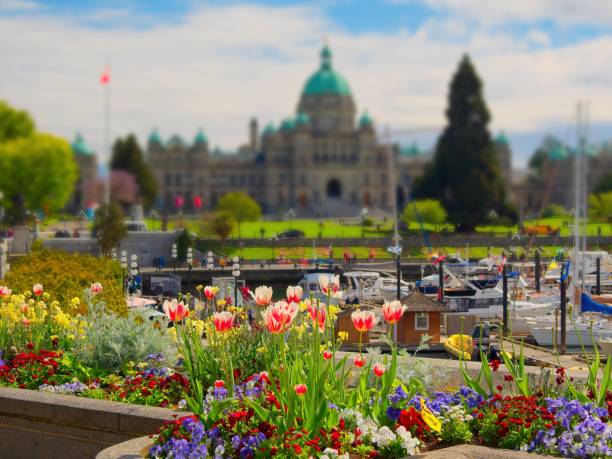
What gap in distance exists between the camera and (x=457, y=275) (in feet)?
116

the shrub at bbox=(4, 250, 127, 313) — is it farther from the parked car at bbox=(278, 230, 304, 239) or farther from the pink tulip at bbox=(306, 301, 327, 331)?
the parked car at bbox=(278, 230, 304, 239)

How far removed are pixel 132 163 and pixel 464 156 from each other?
1661 inches

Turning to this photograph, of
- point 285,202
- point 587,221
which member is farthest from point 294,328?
point 285,202

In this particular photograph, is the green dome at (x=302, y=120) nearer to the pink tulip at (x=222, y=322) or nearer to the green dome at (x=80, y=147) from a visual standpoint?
the green dome at (x=80, y=147)

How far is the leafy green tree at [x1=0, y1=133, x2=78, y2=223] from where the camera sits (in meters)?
64.8

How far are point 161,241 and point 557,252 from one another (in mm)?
15485

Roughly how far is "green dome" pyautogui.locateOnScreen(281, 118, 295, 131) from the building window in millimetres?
114556

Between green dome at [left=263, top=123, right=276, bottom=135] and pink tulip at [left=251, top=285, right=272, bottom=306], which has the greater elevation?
green dome at [left=263, top=123, right=276, bottom=135]

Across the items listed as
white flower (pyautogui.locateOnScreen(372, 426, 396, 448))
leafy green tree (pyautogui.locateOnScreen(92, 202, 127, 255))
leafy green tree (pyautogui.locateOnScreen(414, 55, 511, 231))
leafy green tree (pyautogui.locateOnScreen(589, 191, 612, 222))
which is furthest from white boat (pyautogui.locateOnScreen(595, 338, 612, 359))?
leafy green tree (pyautogui.locateOnScreen(414, 55, 511, 231))

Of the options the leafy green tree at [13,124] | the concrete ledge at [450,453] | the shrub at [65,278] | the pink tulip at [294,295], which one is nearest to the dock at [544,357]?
the shrub at [65,278]

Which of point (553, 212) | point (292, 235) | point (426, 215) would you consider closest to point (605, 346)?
point (553, 212)

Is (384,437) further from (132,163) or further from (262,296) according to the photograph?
(132,163)

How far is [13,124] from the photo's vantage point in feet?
226

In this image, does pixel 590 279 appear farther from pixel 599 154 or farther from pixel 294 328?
pixel 599 154
